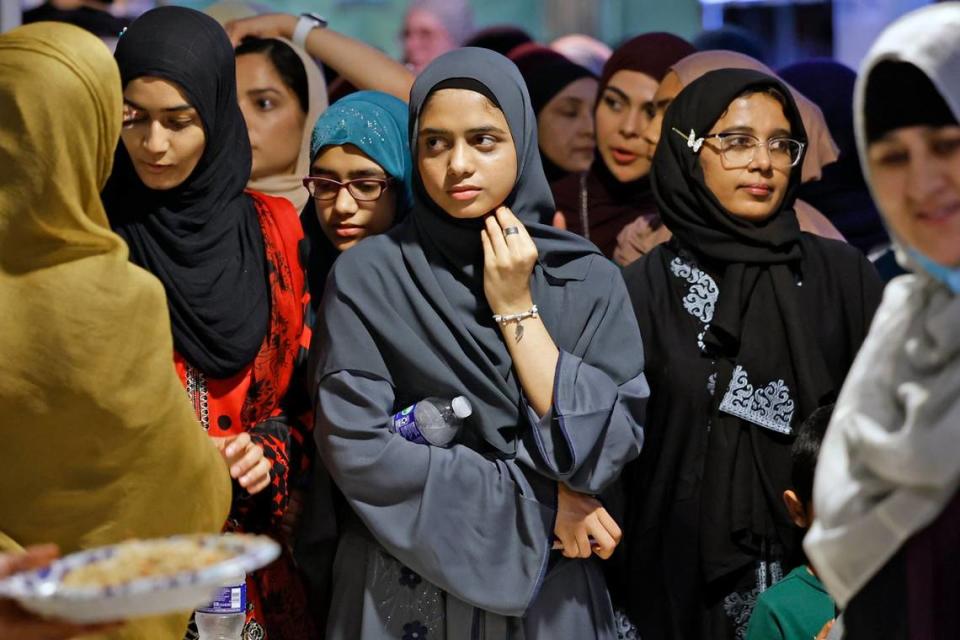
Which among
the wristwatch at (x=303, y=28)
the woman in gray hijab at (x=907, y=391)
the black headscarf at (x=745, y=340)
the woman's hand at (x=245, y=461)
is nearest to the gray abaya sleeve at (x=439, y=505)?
the woman's hand at (x=245, y=461)

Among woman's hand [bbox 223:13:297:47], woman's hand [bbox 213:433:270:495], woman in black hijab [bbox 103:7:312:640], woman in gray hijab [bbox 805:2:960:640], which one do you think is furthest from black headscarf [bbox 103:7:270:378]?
woman in gray hijab [bbox 805:2:960:640]

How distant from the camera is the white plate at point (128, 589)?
1741 mm

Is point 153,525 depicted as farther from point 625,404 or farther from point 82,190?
point 625,404

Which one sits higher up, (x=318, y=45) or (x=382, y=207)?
(x=318, y=45)

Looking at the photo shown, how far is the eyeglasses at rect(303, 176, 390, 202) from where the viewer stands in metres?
3.32

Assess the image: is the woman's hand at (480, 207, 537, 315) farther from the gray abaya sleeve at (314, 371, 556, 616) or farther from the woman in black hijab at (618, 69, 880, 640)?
the woman in black hijab at (618, 69, 880, 640)

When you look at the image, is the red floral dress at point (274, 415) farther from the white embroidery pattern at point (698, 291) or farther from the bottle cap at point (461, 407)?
the white embroidery pattern at point (698, 291)

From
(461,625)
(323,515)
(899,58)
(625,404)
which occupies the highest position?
(899,58)

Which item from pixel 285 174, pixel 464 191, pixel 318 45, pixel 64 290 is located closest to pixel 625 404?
pixel 464 191

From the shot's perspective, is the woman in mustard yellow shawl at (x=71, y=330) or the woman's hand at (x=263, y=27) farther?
the woman's hand at (x=263, y=27)

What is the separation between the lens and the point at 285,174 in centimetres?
402

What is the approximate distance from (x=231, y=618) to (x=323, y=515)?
0.27m

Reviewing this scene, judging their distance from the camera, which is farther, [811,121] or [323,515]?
[811,121]

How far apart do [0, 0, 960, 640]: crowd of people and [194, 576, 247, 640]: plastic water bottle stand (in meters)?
0.03
